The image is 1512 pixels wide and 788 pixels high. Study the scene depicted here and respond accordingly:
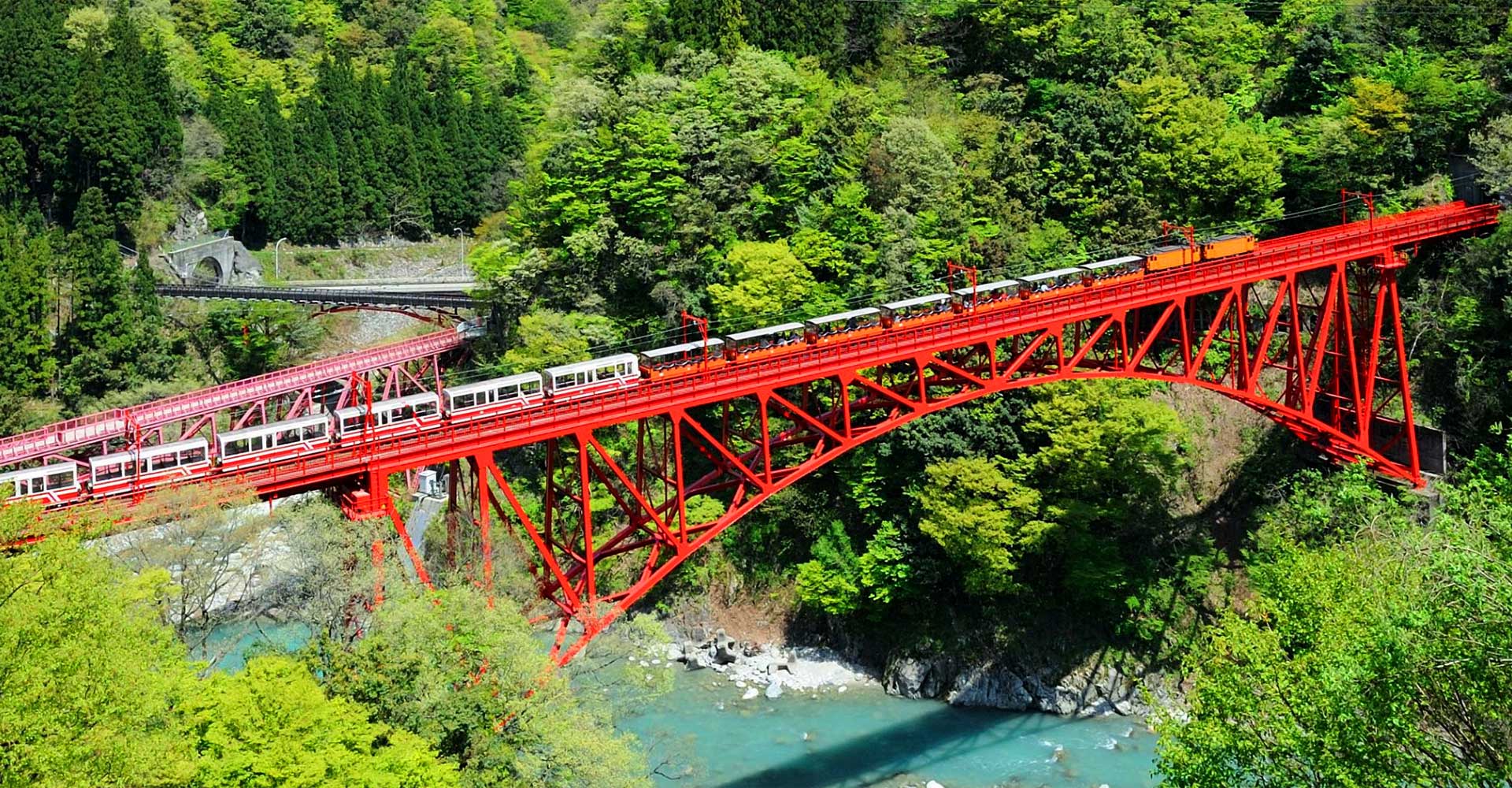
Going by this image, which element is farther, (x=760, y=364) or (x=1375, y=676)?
(x=760, y=364)

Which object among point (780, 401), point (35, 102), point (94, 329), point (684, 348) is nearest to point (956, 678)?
point (780, 401)

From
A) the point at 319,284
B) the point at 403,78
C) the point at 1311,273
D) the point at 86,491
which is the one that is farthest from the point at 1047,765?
the point at 403,78

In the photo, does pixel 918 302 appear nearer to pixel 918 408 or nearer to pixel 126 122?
pixel 918 408

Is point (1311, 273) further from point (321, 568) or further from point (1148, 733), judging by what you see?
point (321, 568)

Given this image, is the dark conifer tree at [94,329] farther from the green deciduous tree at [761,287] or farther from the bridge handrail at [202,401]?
the green deciduous tree at [761,287]

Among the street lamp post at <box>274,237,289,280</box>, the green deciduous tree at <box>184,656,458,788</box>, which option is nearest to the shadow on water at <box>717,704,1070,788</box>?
the green deciduous tree at <box>184,656,458,788</box>

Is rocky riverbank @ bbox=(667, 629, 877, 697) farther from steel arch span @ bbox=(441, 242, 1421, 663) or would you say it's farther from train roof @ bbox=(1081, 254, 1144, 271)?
train roof @ bbox=(1081, 254, 1144, 271)

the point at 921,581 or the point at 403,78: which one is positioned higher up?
the point at 403,78
